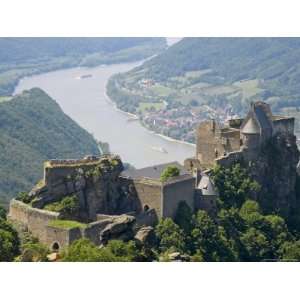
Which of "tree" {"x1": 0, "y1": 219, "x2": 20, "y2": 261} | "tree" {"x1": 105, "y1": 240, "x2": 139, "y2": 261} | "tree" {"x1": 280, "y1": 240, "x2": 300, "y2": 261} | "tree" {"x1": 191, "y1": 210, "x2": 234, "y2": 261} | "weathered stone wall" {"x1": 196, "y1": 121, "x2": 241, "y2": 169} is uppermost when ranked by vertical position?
"weathered stone wall" {"x1": 196, "y1": 121, "x2": 241, "y2": 169}

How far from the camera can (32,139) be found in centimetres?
8556

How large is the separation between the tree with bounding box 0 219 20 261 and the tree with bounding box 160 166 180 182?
585cm

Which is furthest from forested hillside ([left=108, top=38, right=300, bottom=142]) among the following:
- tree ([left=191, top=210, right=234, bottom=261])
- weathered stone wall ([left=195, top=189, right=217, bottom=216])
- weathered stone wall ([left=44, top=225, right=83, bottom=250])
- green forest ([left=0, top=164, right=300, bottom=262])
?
weathered stone wall ([left=44, top=225, right=83, bottom=250])

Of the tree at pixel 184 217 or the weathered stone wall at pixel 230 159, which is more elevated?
the weathered stone wall at pixel 230 159

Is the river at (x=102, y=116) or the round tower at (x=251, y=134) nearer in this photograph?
the round tower at (x=251, y=134)

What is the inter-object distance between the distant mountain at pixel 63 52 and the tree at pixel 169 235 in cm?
10351

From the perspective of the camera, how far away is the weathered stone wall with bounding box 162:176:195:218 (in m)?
32.5

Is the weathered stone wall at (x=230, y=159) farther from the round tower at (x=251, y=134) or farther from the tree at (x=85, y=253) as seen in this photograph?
the tree at (x=85, y=253)

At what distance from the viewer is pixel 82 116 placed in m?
109

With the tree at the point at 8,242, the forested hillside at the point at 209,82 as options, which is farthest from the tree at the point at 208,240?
the forested hillside at the point at 209,82

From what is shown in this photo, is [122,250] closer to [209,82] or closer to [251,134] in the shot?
[251,134]

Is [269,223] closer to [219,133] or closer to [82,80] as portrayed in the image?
[219,133]

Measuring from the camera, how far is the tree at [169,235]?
30.7 meters

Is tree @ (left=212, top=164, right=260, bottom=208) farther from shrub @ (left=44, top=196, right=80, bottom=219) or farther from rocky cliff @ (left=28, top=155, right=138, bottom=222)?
shrub @ (left=44, top=196, right=80, bottom=219)
